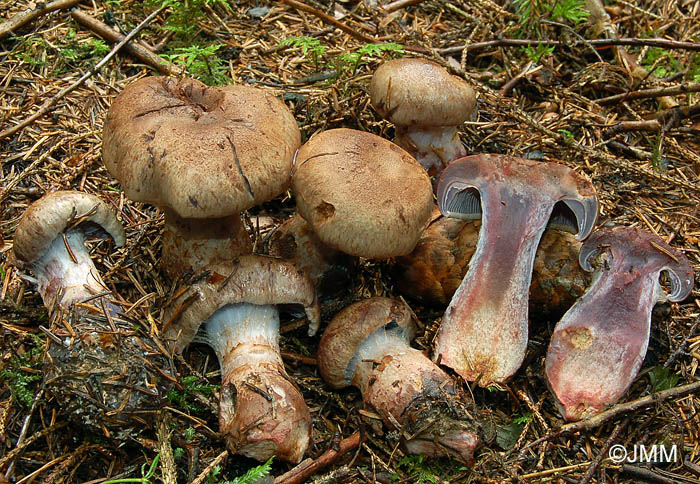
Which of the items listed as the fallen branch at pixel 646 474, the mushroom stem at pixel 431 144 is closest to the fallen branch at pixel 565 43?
the mushroom stem at pixel 431 144

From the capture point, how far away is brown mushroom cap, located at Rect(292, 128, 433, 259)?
265 centimetres

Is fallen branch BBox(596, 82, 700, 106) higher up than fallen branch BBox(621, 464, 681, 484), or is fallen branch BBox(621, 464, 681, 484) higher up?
fallen branch BBox(596, 82, 700, 106)

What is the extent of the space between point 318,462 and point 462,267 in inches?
48.7

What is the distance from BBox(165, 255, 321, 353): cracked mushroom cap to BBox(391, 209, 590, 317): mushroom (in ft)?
2.27

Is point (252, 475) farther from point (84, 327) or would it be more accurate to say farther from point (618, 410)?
point (618, 410)

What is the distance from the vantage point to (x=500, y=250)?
3.05 meters

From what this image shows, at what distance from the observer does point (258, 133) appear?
2.66 metres

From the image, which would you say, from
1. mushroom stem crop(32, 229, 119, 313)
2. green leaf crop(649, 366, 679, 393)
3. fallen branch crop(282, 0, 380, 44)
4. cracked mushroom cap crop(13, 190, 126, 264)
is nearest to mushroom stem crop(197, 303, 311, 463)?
mushroom stem crop(32, 229, 119, 313)

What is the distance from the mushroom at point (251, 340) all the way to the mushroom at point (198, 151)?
0.30m

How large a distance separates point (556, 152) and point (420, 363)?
2.06 m

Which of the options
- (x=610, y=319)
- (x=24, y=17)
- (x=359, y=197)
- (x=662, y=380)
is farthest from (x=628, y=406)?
(x=24, y=17)

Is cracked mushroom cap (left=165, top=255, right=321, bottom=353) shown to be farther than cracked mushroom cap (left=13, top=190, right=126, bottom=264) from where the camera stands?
Yes

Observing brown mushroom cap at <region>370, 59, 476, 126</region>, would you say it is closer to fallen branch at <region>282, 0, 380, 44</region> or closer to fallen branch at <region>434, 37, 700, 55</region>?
fallen branch at <region>434, 37, 700, 55</region>

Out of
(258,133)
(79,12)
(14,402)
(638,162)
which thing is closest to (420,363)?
(258,133)
